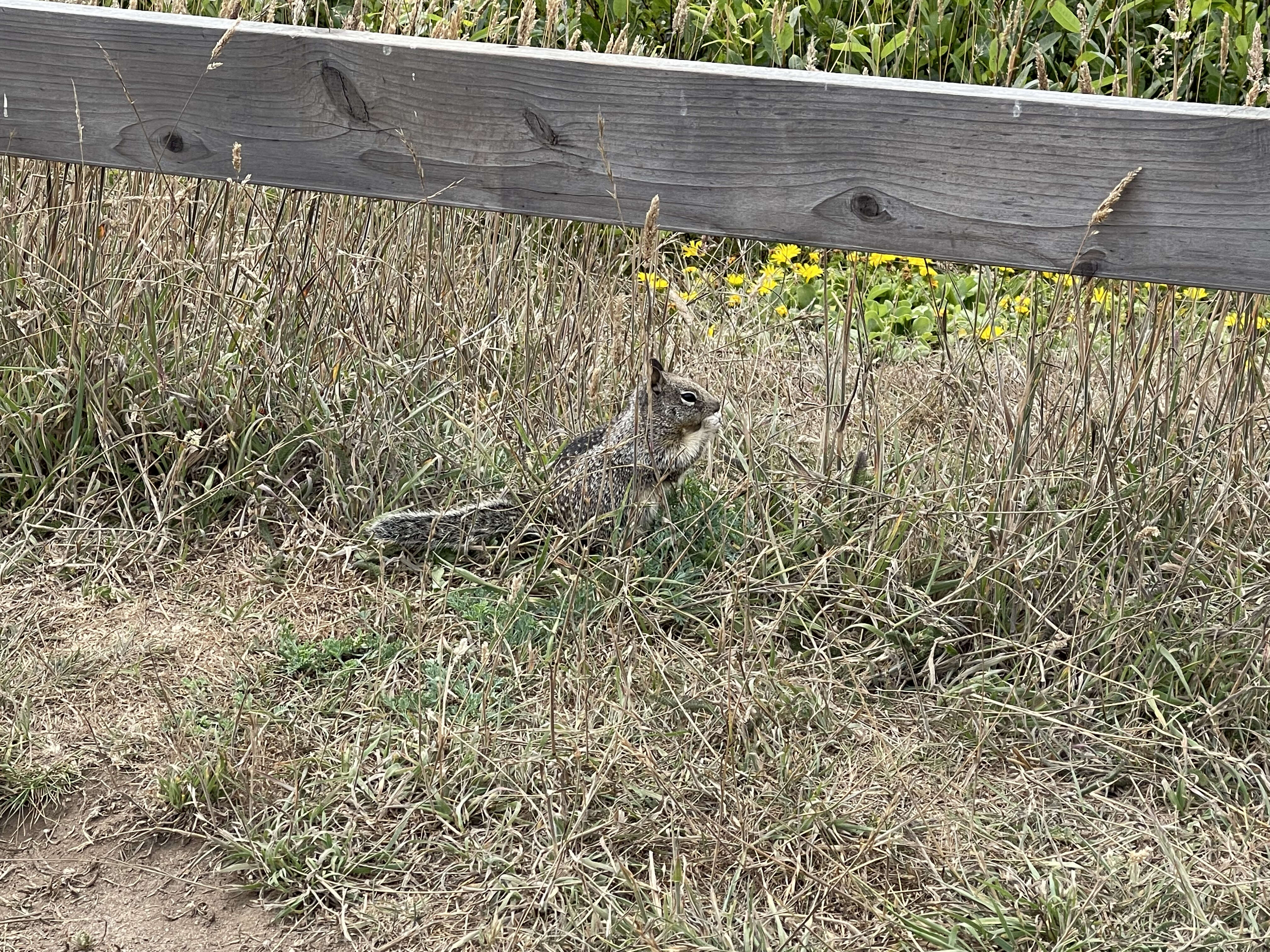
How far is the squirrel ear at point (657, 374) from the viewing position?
127 inches

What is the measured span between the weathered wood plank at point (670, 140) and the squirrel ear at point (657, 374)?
17.3 inches

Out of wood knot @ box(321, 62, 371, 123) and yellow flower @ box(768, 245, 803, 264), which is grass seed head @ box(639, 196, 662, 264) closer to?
wood knot @ box(321, 62, 371, 123)

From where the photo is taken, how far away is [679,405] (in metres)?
3.45

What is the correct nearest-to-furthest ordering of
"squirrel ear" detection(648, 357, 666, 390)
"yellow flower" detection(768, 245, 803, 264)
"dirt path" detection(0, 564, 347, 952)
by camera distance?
"dirt path" detection(0, 564, 347, 952) → "squirrel ear" detection(648, 357, 666, 390) → "yellow flower" detection(768, 245, 803, 264)

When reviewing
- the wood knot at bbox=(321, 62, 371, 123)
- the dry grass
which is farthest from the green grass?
the wood knot at bbox=(321, 62, 371, 123)

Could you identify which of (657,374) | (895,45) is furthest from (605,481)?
(895,45)

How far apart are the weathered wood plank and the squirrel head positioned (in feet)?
1.93

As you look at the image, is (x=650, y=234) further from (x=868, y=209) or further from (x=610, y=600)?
(x=610, y=600)

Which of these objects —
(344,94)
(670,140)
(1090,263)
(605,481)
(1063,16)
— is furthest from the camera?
(1063,16)

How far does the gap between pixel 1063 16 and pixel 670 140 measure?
2999 millimetres

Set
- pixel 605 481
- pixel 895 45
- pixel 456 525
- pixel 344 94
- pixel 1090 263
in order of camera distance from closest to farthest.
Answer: pixel 1090 263 < pixel 344 94 < pixel 605 481 < pixel 456 525 < pixel 895 45

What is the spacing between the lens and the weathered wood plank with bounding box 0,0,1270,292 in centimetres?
251

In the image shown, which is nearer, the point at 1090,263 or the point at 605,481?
the point at 1090,263

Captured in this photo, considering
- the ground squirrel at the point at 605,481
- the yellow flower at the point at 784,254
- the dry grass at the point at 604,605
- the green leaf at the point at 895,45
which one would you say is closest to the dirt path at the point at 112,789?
the dry grass at the point at 604,605
